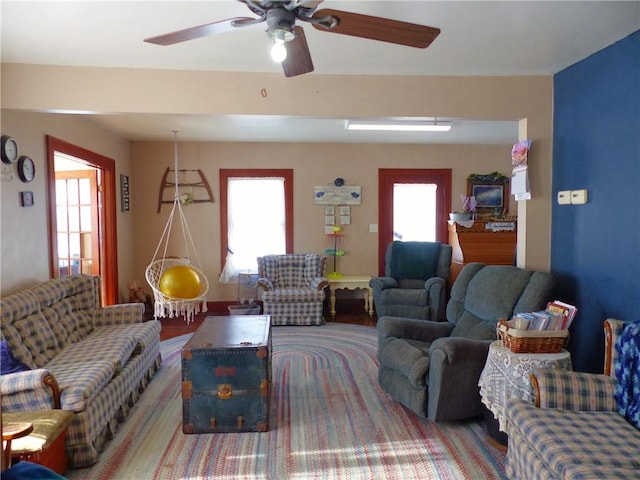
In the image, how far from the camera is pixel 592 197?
9.03 feet

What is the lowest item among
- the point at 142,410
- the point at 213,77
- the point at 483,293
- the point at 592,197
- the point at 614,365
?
the point at 142,410

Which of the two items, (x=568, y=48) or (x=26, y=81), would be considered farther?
(x=26, y=81)

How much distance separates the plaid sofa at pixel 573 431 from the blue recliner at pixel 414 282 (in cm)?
279

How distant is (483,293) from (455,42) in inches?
66.8

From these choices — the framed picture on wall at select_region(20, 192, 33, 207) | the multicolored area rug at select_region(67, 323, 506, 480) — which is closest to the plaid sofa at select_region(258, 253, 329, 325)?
the multicolored area rug at select_region(67, 323, 506, 480)

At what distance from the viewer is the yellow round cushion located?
196 inches

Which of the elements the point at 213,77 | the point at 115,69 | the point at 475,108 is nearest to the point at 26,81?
the point at 115,69

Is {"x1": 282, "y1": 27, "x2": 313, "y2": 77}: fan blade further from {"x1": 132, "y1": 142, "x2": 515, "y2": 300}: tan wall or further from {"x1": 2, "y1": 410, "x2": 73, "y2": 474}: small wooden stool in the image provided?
{"x1": 132, "y1": 142, "x2": 515, "y2": 300}: tan wall

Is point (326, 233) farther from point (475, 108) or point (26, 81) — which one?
point (26, 81)

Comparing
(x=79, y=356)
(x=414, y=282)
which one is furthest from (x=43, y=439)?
(x=414, y=282)

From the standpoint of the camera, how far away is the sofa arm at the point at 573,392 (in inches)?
79.2

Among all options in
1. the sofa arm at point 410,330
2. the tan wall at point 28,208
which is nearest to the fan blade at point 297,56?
the sofa arm at point 410,330

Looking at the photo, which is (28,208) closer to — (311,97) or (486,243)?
(311,97)

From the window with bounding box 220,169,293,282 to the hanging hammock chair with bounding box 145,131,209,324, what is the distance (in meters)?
0.48
